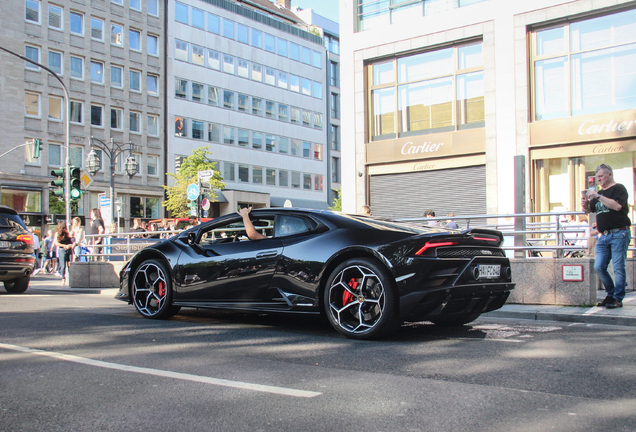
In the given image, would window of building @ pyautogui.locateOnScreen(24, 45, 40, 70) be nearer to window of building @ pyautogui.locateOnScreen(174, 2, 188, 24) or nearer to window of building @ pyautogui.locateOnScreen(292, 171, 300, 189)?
window of building @ pyautogui.locateOnScreen(174, 2, 188, 24)

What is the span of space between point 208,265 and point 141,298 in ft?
4.24

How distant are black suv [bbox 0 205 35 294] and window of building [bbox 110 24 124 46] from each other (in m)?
37.3

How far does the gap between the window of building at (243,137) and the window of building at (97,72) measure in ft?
40.4

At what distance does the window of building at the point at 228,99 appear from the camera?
5316cm

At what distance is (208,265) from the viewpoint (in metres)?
7.13

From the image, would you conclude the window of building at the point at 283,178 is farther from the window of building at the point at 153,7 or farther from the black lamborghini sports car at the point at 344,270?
the black lamborghini sports car at the point at 344,270

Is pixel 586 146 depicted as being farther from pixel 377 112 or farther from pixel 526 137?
pixel 377 112

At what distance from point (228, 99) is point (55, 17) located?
48.0 ft

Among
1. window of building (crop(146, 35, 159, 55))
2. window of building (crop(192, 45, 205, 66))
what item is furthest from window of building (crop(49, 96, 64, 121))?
window of building (crop(192, 45, 205, 66))

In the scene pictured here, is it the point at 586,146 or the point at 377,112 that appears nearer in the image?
the point at 586,146

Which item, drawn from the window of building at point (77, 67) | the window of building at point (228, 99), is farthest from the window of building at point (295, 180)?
the window of building at point (77, 67)

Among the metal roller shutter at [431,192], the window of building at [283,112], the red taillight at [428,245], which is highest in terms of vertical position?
the window of building at [283,112]

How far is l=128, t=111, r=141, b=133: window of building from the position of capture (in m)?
48.0

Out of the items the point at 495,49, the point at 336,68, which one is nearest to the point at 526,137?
the point at 495,49
